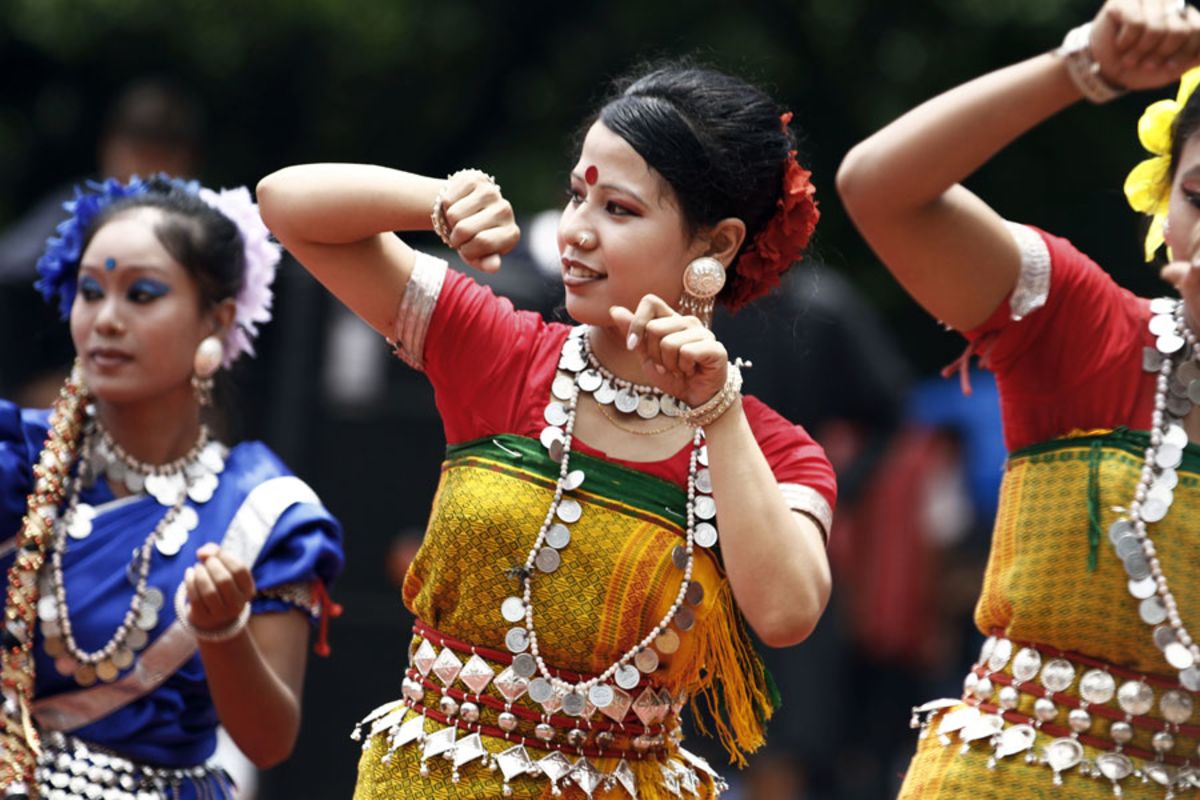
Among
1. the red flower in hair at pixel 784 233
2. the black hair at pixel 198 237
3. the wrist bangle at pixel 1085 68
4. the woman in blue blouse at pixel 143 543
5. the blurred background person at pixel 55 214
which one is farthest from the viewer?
the blurred background person at pixel 55 214

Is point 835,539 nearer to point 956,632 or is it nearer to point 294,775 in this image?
point 956,632

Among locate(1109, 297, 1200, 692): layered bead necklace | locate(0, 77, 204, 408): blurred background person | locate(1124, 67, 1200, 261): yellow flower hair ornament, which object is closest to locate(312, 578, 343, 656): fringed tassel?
locate(1109, 297, 1200, 692): layered bead necklace

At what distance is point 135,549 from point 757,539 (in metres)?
1.45

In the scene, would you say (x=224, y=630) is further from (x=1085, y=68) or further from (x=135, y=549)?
(x=1085, y=68)

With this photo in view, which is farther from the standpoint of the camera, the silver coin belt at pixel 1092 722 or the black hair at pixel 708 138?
the black hair at pixel 708 138

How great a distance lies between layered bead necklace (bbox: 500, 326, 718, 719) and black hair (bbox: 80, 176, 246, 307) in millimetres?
1121

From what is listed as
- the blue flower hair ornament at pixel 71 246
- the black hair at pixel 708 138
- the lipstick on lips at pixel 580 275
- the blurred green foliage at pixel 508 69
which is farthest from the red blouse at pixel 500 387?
the blurred green foliage at pixel 508 69

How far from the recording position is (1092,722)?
331 cm

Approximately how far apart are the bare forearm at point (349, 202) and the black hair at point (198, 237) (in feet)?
2.87

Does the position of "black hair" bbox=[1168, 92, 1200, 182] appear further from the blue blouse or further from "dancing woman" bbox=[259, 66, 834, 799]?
the blue blouse

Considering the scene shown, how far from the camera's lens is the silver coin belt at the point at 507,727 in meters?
3.32

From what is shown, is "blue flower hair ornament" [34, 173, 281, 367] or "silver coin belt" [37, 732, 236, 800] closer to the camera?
"silver coin belt" [37, 732, 236, 800]

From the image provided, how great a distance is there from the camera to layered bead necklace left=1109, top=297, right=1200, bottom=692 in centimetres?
327

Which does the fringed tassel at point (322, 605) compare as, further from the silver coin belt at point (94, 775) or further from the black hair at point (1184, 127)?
the black hair at point (1184, 127)
